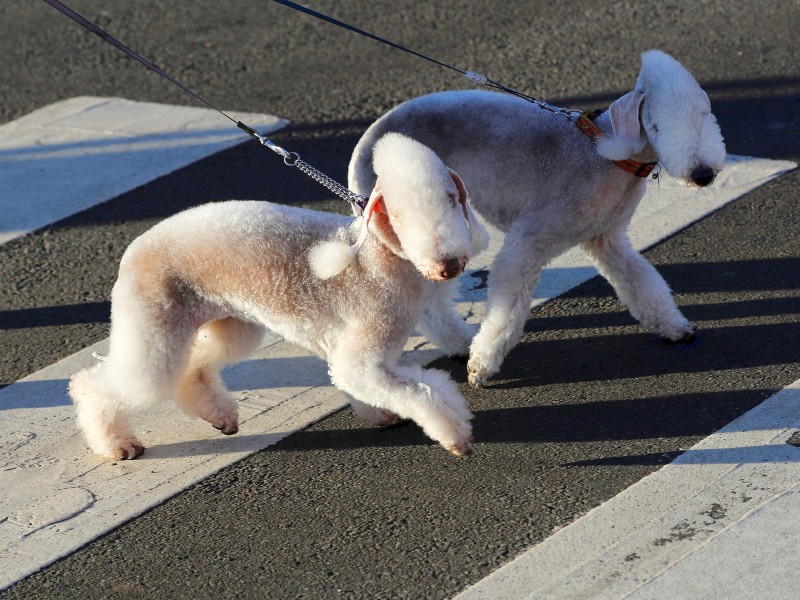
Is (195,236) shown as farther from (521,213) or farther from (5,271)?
(5,271)

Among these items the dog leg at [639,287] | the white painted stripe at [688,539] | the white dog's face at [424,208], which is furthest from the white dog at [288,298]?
the dog leg at [639,287]

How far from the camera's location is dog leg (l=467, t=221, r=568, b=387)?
4684 millimetres

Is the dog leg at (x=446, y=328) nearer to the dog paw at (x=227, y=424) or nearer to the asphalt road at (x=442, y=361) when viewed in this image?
the asphalt road at (x=442, y=361)

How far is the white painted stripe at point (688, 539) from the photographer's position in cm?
347

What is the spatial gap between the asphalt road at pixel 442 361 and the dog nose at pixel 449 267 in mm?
872

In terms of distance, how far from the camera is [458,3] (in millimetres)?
9812

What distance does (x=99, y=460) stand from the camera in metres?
4.50

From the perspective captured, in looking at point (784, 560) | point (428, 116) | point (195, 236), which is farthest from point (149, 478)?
point (784, 560)

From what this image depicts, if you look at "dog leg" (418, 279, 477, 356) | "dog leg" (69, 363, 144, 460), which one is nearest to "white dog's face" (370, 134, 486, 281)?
"dog leg" (418, 279, 477, 356)

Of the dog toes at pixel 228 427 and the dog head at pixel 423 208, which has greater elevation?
the dog head at pixel 423 208

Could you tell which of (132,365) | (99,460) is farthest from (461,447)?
(99,460)

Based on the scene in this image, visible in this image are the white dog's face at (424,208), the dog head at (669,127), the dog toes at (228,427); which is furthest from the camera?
the dog toes at (228,427)

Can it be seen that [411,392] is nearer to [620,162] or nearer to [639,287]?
[620,162]

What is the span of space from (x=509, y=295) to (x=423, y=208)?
1139mm
